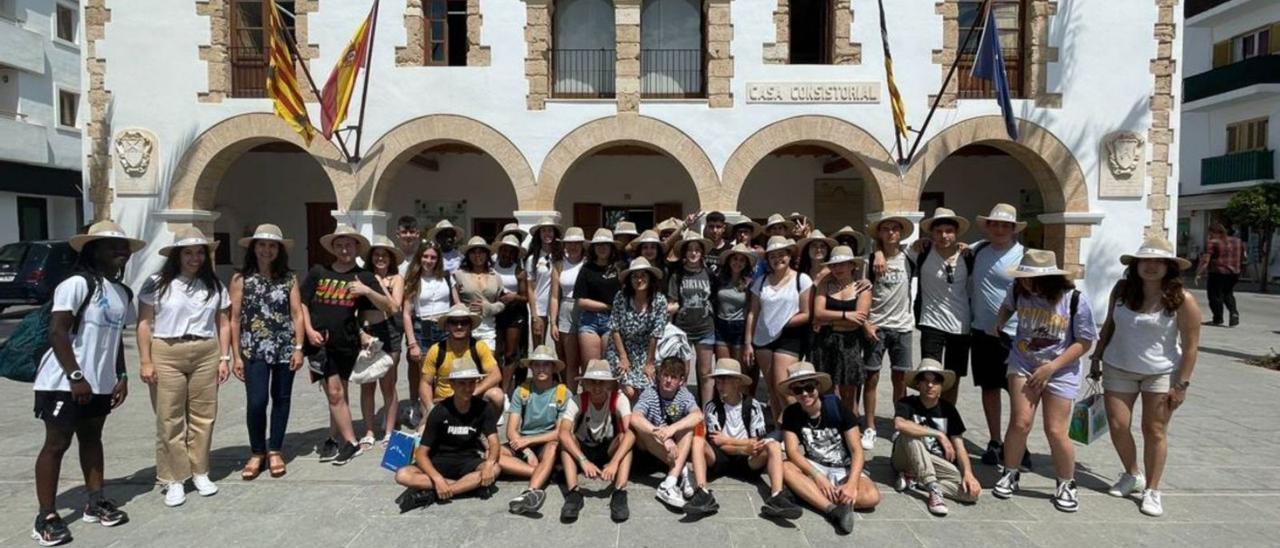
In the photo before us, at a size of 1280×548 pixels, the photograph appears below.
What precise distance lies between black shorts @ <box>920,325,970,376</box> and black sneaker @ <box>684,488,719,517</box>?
205cm

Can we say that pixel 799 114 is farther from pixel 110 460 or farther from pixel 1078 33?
pixel 110 460

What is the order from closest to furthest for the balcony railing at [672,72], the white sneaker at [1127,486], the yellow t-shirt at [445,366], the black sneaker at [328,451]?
the white sneaker at [1127,486]
the yellow t-shirt at [445,366]
the black sneaker at [328,451]
the balcony railing at [672,72]

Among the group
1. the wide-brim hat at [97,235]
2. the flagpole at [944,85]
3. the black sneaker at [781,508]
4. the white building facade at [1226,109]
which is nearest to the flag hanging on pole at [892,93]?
the flagpole at [944,85]

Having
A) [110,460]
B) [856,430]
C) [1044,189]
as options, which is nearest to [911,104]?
[1044,189]

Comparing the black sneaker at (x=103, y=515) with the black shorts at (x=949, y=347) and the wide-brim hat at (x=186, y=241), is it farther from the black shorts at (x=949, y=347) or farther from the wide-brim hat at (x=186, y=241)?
the black shorts at (x=949, y=347)

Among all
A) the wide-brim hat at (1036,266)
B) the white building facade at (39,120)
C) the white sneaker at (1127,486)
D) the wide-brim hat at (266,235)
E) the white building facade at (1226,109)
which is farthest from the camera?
the white building facade at (1226,109)

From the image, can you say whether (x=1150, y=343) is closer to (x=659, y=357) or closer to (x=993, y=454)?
(x=993, y=454)

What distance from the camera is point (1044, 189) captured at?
11953mm

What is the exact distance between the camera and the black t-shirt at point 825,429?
439 centimetres

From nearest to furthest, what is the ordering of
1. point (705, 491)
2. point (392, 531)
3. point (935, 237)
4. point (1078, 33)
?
point (392, 531), point (705, 491), point (935, 237), point (1078, 33)

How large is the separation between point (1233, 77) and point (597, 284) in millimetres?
28249

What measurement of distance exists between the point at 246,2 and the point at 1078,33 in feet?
45.0

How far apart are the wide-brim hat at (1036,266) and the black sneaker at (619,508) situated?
277 centimetres

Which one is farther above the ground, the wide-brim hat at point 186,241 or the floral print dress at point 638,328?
the wide-brim hat at point 186,241
